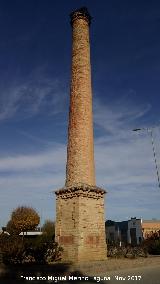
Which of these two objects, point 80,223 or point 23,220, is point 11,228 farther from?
point 80,223

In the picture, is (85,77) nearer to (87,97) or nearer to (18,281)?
(87,97)

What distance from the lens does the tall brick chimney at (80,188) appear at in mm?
15428

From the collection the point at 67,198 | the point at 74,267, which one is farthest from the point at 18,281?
the point at 67,198

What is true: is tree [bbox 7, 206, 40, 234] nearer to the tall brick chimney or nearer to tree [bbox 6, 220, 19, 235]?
tree [bbox 6, 220, 19, 235]

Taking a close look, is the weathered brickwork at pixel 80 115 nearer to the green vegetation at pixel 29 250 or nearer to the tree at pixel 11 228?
the green vegetation at pixel 29 250

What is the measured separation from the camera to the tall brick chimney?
50.6ft

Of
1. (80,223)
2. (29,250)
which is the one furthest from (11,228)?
(80,223)

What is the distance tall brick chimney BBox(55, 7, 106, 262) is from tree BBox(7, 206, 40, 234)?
2409 centimetres

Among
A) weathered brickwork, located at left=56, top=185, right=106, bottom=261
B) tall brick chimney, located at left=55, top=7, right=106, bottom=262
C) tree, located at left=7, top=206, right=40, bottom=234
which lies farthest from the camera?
tree, located at left=7, top=206, right=40, bottom=234

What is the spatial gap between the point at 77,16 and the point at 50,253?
14.9 metres

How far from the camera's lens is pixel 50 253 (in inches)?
610

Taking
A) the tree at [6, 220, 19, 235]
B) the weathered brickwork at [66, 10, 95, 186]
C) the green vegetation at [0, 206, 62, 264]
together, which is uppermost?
the weathered brickwork at [66, 10, 95, 186]

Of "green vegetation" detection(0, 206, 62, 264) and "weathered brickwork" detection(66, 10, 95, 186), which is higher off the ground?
"weathered brickwork" detection(66, 10, 95, 186)

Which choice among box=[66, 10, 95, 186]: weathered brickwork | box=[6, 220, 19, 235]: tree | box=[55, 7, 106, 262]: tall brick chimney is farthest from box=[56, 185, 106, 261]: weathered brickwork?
box=[6, 220, 19, 235]: tree
